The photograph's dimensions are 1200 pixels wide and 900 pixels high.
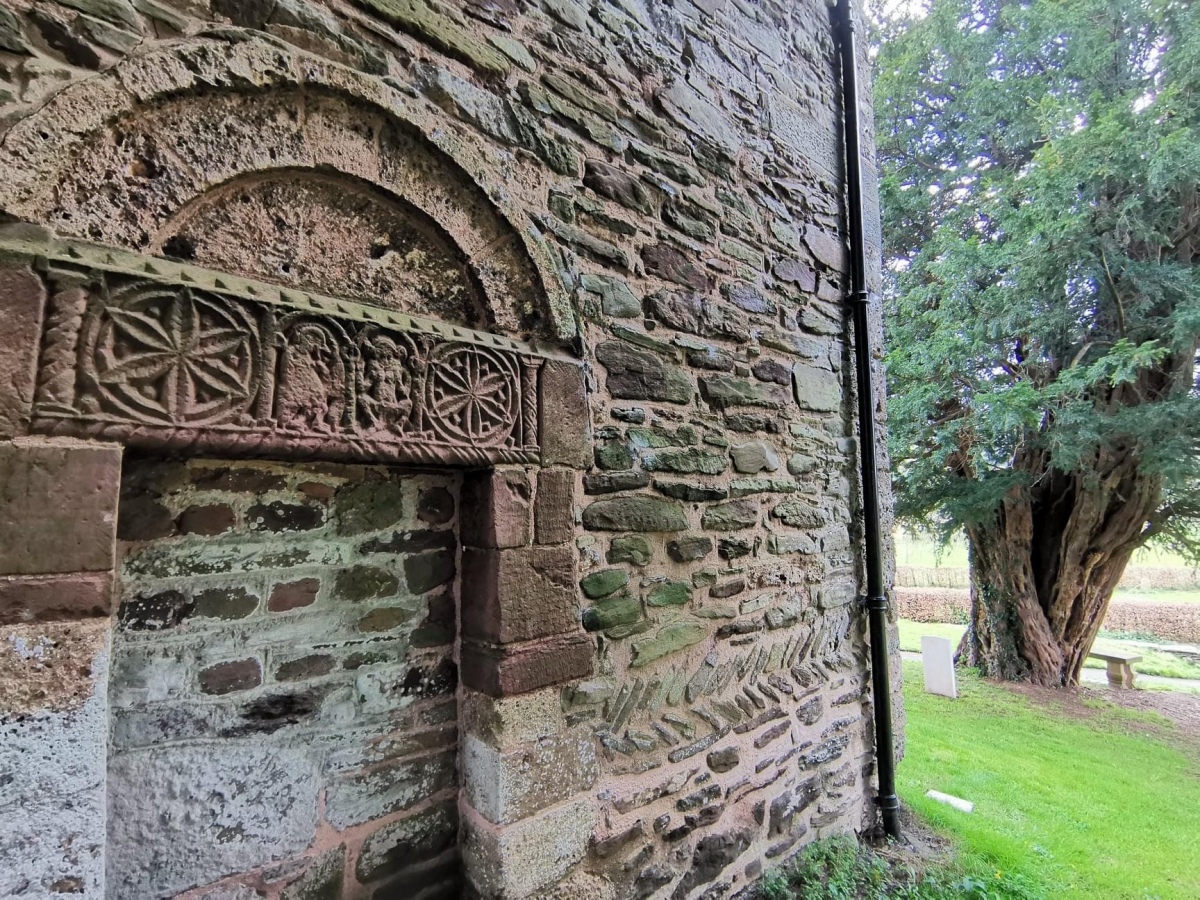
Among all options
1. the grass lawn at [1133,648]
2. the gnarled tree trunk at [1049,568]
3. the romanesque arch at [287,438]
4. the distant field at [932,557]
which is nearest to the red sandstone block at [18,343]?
the romanesque arch at [287,438]

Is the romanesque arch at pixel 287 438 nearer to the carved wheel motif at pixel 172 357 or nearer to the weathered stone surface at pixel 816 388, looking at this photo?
the carved wheel motif at pixel 172 357

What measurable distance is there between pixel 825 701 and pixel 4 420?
119 inches

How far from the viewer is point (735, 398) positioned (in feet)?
8.00

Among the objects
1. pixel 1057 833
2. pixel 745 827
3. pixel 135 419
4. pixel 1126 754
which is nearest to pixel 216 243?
pixel 135 419

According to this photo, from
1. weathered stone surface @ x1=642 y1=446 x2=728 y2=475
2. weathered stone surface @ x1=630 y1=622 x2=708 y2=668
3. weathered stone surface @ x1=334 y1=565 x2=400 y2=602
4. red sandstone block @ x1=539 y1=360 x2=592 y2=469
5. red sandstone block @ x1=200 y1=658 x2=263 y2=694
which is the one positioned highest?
red sandstone block @ x1=539 y1=360 x2=592 y2=469

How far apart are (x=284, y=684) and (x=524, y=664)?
2.01 ft

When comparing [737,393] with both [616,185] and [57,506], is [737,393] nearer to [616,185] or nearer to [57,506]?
[616,185]

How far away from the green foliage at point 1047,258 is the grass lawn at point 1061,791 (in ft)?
7.17

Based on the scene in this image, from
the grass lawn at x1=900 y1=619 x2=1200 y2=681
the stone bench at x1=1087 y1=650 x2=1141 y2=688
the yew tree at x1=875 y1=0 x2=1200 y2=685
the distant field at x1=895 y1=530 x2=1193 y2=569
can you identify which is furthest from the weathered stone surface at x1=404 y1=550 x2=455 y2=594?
the distant field at x1=895 y1=530 x2=1193 y2=569

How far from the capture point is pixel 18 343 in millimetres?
1040

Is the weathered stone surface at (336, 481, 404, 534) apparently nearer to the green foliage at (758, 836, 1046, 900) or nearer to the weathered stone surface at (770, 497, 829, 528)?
the weathered stone surface at (770, 497, 829, 528)

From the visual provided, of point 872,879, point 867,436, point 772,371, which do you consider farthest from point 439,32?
point 872,879

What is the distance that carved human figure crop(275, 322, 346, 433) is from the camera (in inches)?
51.8

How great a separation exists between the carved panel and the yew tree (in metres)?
5.42
